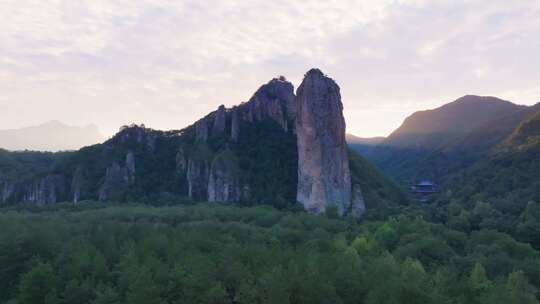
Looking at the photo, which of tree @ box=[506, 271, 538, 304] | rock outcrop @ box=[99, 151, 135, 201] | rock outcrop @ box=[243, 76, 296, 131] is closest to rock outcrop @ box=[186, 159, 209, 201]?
A: rock outcrop @ box=[99, 151, 135, 201]

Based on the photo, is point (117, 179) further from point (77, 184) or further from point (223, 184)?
point (223, 184)

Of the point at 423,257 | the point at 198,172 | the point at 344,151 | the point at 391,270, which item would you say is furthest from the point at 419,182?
the point at 391,270

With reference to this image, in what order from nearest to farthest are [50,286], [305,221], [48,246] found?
[50,286], [48,246], [305,221]

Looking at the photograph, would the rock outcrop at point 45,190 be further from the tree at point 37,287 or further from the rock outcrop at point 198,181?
the tree at point 37,287

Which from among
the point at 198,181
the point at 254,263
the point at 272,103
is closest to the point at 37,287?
the point at 254,263

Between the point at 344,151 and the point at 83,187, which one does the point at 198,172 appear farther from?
the point at 344,151

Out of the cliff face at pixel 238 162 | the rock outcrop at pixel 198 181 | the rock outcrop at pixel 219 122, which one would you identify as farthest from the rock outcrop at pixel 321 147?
the rock outcrop at pixel 219 122
